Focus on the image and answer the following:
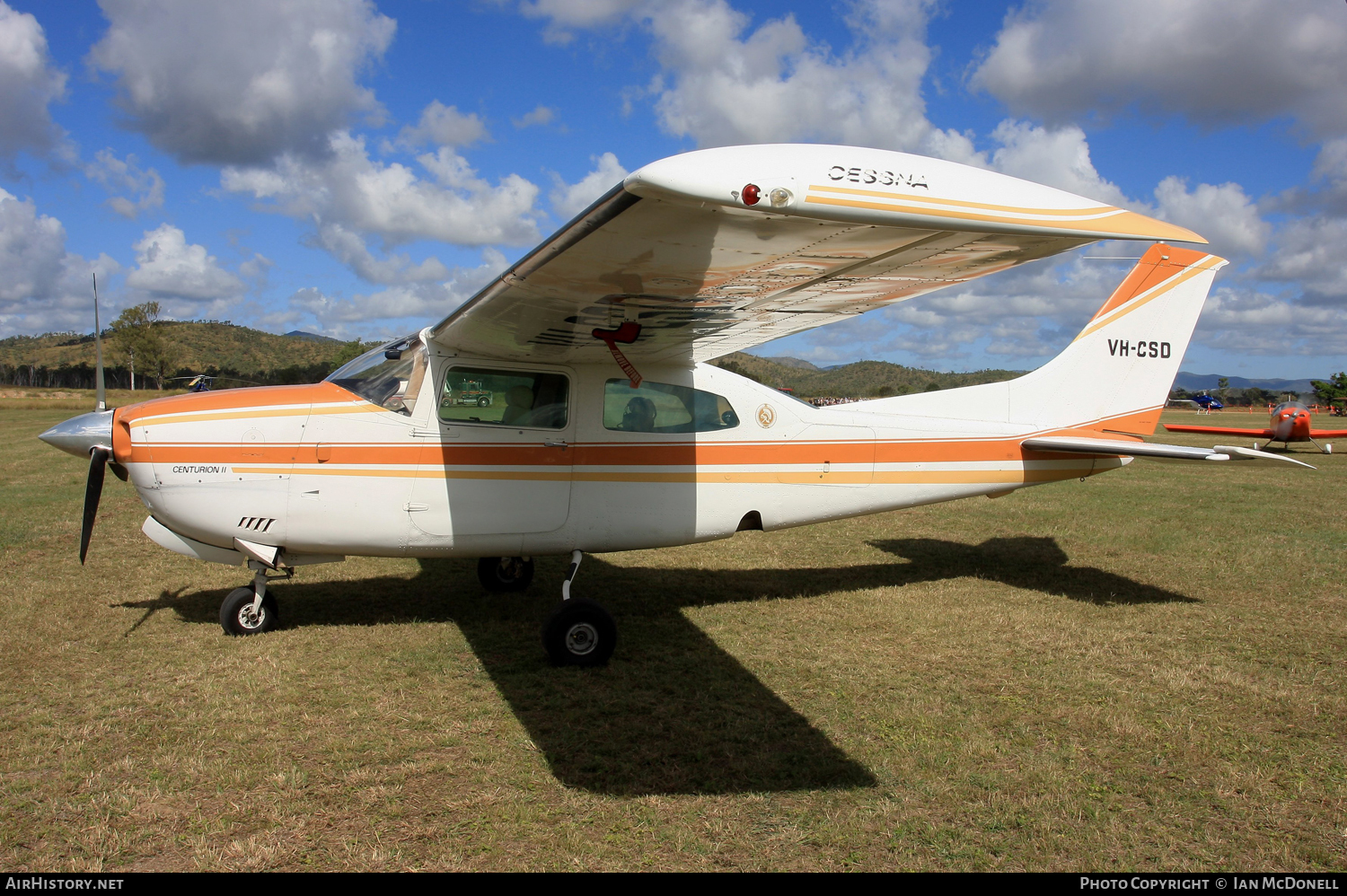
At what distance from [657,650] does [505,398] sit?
6.91 ft

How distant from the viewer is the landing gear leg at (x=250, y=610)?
5.26 meters

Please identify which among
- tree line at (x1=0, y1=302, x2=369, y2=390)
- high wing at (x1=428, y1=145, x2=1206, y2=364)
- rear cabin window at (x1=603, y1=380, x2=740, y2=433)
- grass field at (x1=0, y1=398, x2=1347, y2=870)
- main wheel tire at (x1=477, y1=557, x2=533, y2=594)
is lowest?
grass field at (x1=0, y1=398, x2=1347, y2=870)

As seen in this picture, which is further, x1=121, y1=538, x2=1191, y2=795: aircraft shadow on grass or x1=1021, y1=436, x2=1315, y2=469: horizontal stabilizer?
x1=1021, y1=436, x2=1315, y2=469: horizontal stabilizer

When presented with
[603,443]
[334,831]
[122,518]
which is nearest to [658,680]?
[603,443]

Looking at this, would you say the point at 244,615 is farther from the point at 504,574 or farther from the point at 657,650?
the point at 657,650

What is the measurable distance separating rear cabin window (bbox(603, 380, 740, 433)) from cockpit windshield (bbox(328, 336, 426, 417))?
1.35 metres

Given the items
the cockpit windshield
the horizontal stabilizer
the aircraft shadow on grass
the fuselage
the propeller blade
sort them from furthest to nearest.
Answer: the horizontal stabilizer → the cockpit windshield → the fuselage → the propeller blade → the aircraft shadow on grass

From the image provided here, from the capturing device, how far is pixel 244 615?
5.30 m

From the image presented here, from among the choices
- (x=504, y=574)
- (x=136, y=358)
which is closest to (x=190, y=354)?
(x=136, y=358)

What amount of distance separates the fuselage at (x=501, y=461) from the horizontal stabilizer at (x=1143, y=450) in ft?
4.49

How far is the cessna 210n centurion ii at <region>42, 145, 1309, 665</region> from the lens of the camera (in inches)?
132

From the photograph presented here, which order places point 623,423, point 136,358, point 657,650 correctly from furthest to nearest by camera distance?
point 136,358
point 623,423
point 657,650

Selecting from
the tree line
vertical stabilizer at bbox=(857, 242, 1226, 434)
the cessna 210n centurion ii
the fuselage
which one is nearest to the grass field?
the cessna 210n centurion ii

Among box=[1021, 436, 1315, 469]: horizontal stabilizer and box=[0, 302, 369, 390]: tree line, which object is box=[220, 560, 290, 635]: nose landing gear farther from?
box=[0, 302, 369, 390]: tree line
